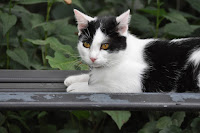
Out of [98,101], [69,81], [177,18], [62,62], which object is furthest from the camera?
[177,18]

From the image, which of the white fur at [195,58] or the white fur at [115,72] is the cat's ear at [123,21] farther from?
the white fur at [195,58]

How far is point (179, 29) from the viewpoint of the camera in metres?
2.50

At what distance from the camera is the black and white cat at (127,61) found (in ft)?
5.59

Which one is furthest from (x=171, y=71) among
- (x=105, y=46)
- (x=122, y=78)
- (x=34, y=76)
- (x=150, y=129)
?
(x=34, y=76)

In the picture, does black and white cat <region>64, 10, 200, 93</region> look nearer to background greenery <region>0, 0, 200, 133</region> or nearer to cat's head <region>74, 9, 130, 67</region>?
cat's head <region>74, 9, 130, 67</region>

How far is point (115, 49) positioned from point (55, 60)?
1.74 ft

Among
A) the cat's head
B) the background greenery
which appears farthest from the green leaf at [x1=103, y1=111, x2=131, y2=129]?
the cat's head

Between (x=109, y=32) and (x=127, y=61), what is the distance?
17 centimetres

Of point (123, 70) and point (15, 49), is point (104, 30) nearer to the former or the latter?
point (123, 70)

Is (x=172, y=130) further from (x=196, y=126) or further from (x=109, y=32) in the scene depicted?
(x=109, y=32)

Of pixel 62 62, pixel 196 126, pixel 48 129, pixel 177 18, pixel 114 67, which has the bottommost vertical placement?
pixel 48 129

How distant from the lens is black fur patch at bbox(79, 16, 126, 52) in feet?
5.63

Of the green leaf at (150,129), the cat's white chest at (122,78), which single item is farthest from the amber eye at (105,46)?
the green leaf at (150,129)

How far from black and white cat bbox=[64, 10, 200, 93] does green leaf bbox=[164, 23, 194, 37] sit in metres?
0.62
